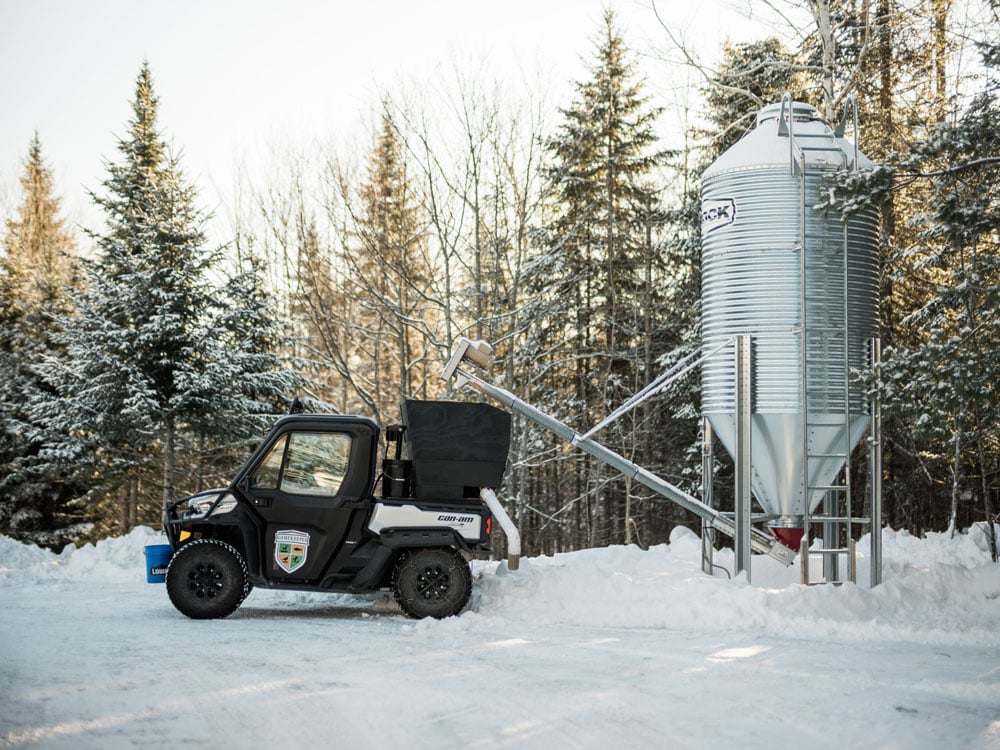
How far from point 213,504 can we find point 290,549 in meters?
0.86

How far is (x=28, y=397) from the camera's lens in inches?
961

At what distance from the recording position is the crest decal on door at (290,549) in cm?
927

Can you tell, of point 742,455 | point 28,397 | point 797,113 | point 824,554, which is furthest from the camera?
point 28,397

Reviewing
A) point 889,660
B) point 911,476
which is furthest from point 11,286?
point 889,660

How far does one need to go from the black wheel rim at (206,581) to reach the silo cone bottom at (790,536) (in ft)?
19.0

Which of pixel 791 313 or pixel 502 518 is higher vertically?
pixel 791 313

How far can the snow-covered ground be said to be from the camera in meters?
5.27

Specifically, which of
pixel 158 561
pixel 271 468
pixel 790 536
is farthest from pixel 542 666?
pixel 790 536

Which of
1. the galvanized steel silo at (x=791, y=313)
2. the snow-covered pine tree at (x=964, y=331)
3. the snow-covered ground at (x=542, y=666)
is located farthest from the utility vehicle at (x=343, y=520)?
the snow-covered pine tree at (x=964, y=331)

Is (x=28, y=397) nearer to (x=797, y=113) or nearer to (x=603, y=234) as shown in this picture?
(x=603, y=234)

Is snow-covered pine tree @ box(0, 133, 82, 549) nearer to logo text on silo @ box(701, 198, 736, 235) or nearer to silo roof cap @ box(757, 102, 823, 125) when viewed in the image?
logo text on silo @ box(701, 198, 736, 235)

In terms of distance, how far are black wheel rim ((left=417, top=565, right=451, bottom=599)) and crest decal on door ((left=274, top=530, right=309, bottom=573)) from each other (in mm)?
1118

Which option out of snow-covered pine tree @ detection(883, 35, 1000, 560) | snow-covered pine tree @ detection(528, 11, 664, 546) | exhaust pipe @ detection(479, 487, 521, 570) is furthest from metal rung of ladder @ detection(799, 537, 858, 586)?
snow-covered pine tree @ detection(528, 11, 664, 546)

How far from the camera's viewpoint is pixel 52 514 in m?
25.2
